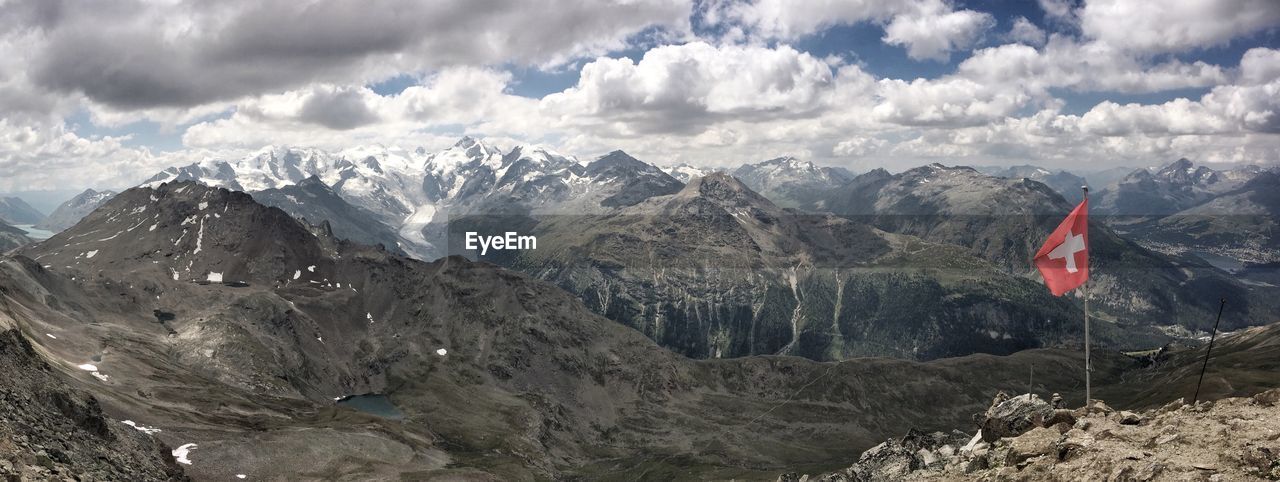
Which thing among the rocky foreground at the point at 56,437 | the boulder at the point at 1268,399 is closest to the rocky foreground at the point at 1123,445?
the boulder at the point at 1268,399

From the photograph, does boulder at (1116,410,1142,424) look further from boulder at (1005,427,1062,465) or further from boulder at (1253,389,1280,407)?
boulder at (1253,389,1280,407)

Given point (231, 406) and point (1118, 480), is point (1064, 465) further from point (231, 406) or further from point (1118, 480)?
point (231, 406)

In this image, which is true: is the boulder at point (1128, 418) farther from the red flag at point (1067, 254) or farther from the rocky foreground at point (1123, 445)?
the red flag at point (1067, 254)

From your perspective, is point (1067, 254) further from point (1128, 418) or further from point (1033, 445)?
point (1033, 445)

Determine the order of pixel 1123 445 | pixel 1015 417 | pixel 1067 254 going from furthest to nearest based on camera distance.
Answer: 1. pixel 1015 417
2. pixel 1067 254
3. pixel 1123 445

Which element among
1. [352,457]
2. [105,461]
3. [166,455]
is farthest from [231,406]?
[105,461]

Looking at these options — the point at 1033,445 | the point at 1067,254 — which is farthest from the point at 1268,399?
the point at 1033,445
